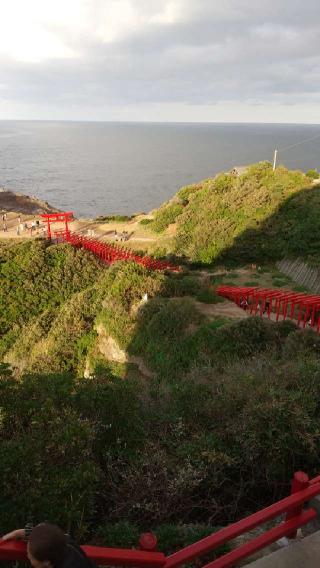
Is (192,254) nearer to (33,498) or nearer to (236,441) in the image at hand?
(236,441)

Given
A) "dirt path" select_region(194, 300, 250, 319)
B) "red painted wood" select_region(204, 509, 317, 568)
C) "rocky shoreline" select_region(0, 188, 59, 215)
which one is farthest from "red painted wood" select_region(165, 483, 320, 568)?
"rocky shoreline" select_region(0, 188, 59, 215)

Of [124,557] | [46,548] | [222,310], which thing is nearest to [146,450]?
[124,557]

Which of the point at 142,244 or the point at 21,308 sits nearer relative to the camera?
the point at 21,308

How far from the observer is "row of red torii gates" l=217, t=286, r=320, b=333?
14.9 m

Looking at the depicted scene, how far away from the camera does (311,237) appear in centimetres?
2392

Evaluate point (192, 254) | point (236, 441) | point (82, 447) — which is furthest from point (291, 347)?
point (192, 254)

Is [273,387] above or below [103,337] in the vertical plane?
above

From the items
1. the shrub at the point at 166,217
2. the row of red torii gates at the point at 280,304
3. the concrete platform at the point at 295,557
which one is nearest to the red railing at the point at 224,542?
A: the concrete platform at the point at 295,557

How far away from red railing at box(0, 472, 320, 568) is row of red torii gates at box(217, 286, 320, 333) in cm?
1080

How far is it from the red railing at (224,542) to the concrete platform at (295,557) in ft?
0.42

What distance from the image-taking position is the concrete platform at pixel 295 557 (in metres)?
3.58

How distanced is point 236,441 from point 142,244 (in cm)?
2538

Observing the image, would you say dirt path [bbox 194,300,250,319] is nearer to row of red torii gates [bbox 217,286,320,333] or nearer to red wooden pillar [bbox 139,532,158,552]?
row of red torii gates [bbox 217,286,320,333]

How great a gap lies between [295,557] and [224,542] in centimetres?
95
